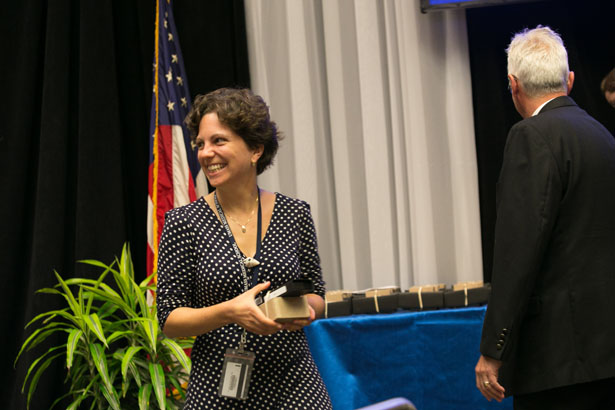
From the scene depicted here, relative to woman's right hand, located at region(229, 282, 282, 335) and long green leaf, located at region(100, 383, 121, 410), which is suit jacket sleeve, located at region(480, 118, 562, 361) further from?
long green leaf, located at region(100, 383, 121, 410)

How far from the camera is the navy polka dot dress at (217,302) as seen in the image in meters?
1.83

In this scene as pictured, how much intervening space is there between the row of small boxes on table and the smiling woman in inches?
64.1

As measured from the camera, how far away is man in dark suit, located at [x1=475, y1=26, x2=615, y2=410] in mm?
1989

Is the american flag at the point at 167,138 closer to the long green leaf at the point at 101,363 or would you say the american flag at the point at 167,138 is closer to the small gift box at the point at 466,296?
the long green leaf at the point at 101,363

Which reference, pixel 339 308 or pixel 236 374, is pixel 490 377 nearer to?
pixel 236 374

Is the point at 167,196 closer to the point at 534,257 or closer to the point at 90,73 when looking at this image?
the point at 90,73

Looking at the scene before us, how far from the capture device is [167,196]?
421 centimetres

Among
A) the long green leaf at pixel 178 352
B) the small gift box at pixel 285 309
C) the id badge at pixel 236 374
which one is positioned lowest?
the long green leaf at pixel 178 352

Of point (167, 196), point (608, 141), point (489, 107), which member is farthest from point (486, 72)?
point (608, 141)

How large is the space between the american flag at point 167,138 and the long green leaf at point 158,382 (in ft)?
3.28

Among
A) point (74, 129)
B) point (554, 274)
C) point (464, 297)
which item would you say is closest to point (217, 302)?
point (554, 274)

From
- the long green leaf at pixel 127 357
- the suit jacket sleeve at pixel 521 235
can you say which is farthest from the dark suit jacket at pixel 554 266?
the long green leaf at pixel 127 357

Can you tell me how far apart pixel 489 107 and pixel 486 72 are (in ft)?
0.71

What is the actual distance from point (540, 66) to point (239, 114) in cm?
94
